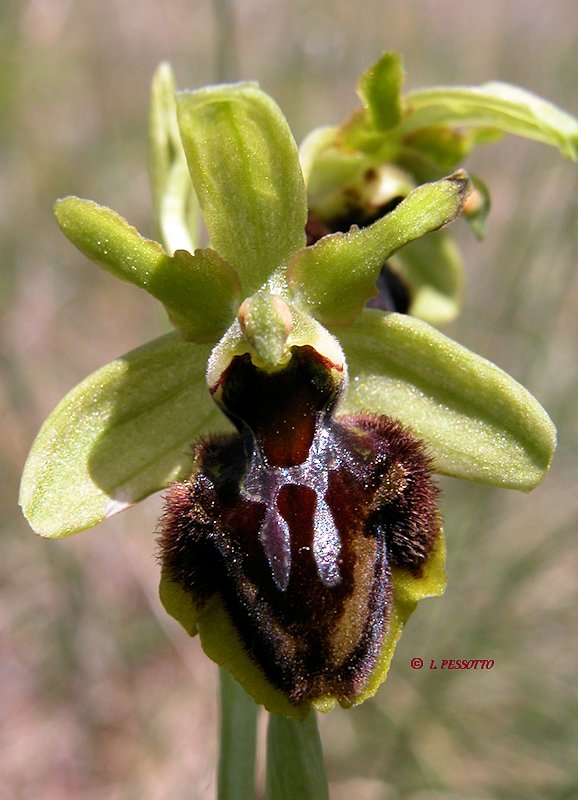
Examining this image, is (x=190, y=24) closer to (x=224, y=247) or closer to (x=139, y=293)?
(x=139, y=293)

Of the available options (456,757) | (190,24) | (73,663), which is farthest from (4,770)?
(190,24)

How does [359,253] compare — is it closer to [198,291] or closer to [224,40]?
[198,291]

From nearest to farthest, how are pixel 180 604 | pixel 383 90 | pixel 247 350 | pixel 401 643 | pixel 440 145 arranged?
pixel 180 604
pixel 247 350
pixel 383 90
pixel 440 145
pixel 401 643

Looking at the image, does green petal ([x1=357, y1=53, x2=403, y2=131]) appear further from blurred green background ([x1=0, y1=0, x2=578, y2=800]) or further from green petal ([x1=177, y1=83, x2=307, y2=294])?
blurred green background ([x1=0, y1=0, x2=578, y2=800])
